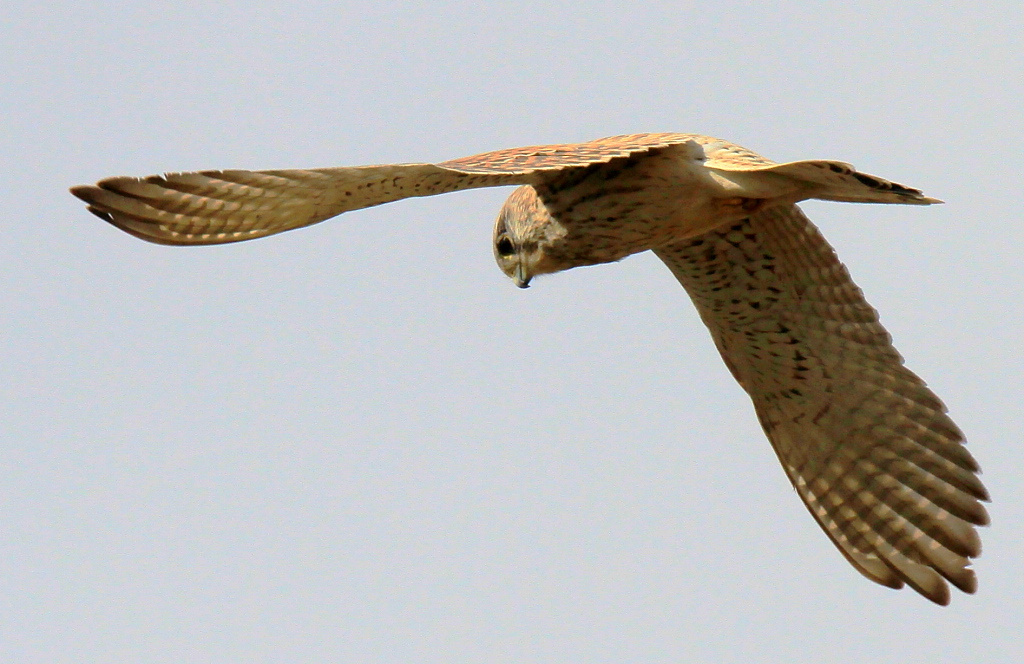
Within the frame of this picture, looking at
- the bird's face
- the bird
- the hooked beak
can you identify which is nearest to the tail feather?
the bird

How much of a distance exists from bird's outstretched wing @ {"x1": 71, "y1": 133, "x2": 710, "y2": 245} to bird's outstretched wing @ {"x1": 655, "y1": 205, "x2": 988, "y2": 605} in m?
2.80

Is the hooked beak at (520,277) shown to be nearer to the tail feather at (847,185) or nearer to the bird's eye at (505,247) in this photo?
the bird's eye at (505,247)

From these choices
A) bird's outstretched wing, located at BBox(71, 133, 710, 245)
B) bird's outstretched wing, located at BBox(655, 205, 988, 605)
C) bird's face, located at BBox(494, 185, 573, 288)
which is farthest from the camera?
bird's outstretched wing, located at BBox(655, 205, 988, 605)

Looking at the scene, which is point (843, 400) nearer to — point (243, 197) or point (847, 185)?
point (847, 185)

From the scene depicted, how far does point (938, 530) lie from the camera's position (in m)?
8.88

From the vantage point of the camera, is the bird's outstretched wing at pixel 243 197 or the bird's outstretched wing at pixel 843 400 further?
the bird's outstretched wing at pixel 843 400

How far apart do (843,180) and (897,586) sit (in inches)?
125

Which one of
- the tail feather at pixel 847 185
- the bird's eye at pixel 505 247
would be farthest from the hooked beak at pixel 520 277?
the tail feather at pixel 847 185

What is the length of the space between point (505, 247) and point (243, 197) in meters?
2.66

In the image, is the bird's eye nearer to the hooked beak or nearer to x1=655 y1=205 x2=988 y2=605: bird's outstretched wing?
the hooked beak

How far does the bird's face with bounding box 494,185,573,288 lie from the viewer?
25.6ft

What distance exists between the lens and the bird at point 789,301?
7320 millimetres

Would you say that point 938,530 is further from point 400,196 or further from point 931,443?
point 400,196

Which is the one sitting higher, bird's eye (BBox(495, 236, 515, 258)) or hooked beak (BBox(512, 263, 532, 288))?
bird's eye (BBox(495, 236, 515, 258))
